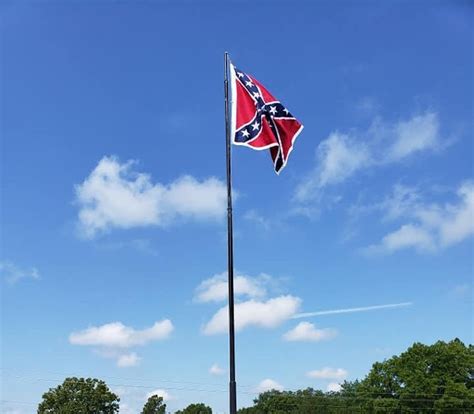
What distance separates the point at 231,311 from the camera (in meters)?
15.4

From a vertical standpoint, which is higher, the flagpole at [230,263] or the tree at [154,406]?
the tree at [154,406]

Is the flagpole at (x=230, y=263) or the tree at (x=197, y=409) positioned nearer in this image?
the flagpole at (x=230, y=263)

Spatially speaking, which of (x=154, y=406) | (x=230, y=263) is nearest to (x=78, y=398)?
(x=154, y=406)

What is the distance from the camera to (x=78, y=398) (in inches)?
3091

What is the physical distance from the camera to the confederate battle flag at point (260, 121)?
16.9 meters

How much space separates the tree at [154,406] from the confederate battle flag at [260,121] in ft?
347

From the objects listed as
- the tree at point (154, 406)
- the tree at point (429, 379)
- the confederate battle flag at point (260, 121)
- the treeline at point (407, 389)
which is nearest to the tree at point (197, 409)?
the tree at point (154, 406)

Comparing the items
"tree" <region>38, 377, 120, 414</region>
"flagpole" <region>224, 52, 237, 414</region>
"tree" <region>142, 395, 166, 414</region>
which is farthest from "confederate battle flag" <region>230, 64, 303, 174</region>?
"tree" <region>142, 395, 166, 414</region>

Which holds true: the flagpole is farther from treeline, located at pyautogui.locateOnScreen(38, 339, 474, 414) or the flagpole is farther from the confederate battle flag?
treeline, located at pyautogui.locateOnScreen(38, 339, 474, 414)

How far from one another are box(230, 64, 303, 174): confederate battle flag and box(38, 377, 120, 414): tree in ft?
223

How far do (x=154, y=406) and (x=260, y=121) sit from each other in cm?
10671

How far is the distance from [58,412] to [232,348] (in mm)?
70040

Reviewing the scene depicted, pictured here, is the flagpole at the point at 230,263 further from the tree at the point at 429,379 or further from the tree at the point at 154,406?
the tree at the point at 154,406

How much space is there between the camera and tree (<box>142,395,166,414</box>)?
115062 millimetres
